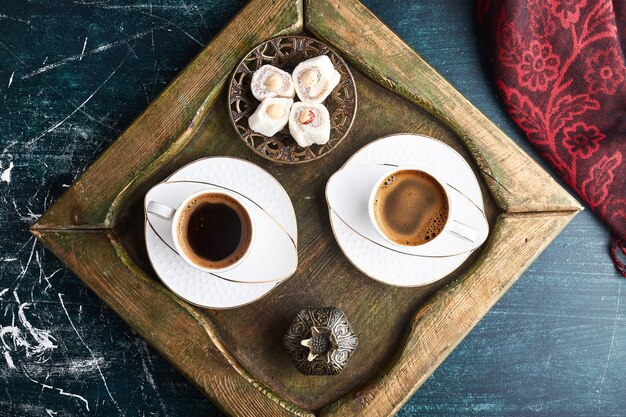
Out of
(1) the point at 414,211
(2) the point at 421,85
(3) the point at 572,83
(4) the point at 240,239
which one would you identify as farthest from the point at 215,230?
(3) the point at 572,83

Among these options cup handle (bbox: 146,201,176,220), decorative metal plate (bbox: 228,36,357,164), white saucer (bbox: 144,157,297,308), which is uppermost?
decorative metal plate (bbox: 228,36,357,164)

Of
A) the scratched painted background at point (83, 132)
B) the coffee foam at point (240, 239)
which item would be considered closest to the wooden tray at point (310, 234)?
the coffee foam at point (240, 239)

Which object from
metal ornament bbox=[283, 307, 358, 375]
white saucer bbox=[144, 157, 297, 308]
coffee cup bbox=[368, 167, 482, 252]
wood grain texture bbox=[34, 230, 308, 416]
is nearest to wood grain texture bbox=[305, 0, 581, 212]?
coffee cup bbox=[368, 167, 482, 252]

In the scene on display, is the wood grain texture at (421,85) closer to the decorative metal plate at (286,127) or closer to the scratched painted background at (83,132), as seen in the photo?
the decorative metal plate at (286,127)

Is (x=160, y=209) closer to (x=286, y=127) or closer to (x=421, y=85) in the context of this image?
(x=286, y=127)

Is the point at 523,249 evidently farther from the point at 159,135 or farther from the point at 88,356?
the point at 88,356

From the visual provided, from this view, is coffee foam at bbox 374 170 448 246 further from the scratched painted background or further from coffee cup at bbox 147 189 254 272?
the scratched painted background
